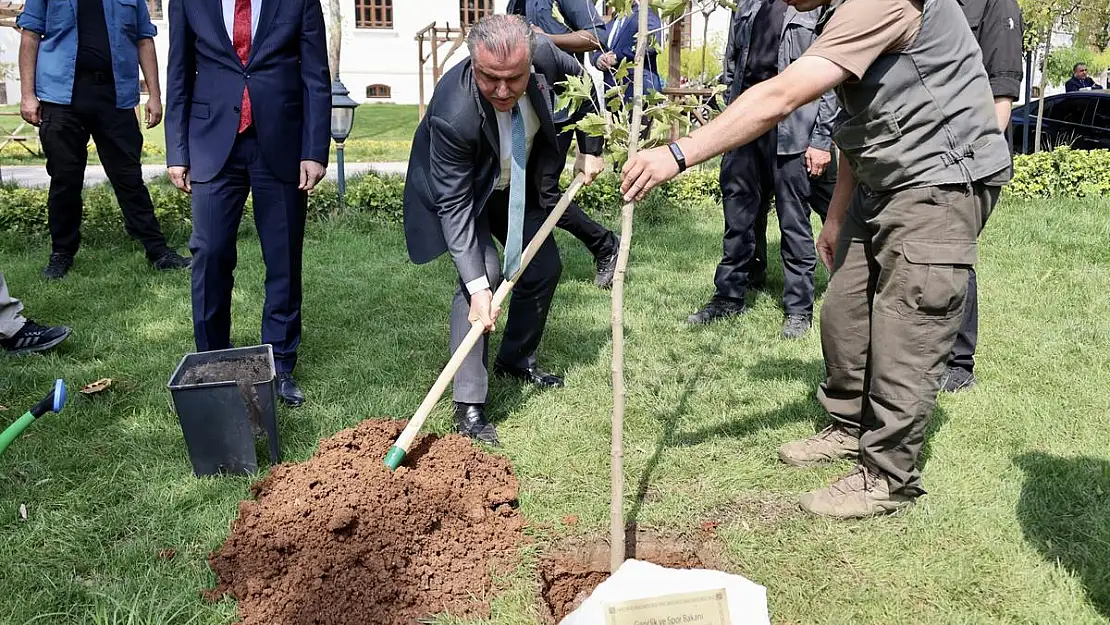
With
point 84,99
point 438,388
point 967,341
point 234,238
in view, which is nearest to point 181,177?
point 234,238

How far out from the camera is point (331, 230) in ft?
25.0

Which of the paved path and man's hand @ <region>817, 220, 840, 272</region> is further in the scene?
the paved path

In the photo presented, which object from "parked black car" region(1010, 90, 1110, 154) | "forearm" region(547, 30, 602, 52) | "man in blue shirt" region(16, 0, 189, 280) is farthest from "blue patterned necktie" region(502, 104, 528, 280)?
"parked black car" region(1010, 90, 1110, 154)

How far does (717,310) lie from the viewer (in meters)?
5.30

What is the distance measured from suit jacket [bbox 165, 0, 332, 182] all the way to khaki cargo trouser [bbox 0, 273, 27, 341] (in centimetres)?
138

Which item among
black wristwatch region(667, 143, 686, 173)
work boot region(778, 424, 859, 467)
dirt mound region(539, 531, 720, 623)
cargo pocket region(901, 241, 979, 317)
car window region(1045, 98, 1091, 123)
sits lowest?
dirt mound region(539, 531, 720, 623)

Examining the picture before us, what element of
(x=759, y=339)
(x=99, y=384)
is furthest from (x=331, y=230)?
(x=759, y=339)

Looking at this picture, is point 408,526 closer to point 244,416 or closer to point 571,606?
point 571,606

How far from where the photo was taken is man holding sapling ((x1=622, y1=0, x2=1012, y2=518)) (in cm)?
246

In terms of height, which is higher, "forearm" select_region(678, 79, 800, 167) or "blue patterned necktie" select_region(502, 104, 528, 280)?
"forearm" select_region(678, 79, 800, 167)

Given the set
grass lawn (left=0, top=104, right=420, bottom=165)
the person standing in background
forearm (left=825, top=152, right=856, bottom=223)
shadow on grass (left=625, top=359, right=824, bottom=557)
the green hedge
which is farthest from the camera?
grass lawn (left=0, top=104, right=420, bottom=165)

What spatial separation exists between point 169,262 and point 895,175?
555cm

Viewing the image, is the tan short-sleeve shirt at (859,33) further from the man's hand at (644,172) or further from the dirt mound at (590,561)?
the dirt mound at (590,561)

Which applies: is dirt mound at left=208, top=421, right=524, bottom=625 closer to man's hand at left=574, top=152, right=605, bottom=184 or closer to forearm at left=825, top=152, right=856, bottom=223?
man's hand at left=574, top=152, right=605, bottom=184
